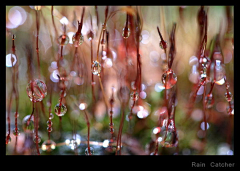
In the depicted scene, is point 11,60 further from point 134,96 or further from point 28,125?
point 134,96

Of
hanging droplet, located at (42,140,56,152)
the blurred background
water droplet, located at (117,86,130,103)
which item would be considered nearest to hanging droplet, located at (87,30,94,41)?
the blurred background

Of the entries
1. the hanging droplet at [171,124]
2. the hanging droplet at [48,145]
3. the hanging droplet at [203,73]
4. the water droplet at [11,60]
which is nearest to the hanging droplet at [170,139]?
the hanging droplet at [171,124]

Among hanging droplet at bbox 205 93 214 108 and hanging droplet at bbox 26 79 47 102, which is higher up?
hanging droplet at bbox 26 79 47 102

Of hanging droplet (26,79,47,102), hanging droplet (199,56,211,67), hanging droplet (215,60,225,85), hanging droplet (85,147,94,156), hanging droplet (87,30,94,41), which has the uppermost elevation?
hanging droplet (87,30,94,41)

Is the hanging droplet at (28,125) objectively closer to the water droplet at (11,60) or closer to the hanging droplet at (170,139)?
the water droplet at (11,60)

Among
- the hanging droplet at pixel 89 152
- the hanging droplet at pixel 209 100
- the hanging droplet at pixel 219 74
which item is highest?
the hanging droplet at pixel 219 74

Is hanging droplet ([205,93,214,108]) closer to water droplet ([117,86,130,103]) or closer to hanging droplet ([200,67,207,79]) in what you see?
hanging droplet ([200,67,207,79])
